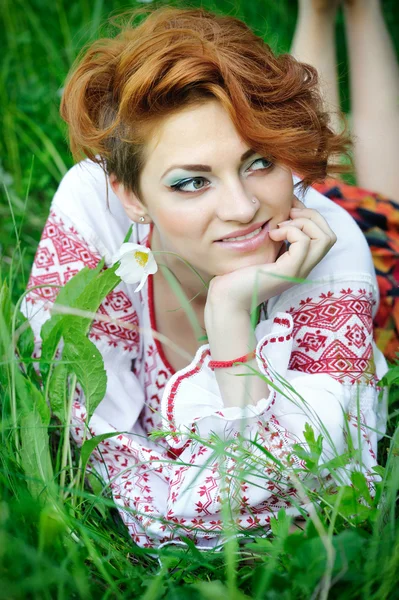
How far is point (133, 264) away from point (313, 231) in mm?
457

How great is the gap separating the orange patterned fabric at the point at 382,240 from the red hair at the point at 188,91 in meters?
0.60

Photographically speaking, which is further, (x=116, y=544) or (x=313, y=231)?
(x=313, y=231)

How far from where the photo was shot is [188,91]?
169 centimetres

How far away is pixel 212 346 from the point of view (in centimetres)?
170

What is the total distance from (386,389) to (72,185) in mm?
1104

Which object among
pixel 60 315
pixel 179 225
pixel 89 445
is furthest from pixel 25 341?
pixel 179 225

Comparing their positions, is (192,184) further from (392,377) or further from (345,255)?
(392,377)

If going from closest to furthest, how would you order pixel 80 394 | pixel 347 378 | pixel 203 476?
pixel 203 476 < pixel 347 378 < pixel 80 394

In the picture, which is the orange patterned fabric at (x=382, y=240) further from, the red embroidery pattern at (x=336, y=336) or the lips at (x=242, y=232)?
the lips at (x=242, y=232)

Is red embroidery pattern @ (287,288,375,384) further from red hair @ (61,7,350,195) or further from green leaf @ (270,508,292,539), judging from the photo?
green leaf @ (270,508,292,539)

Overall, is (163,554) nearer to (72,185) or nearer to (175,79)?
(175,79)

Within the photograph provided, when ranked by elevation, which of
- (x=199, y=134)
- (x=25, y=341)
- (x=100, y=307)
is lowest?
(x=25, y=341)

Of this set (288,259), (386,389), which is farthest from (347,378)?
(288,259)

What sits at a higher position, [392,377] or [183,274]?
[183,274]
